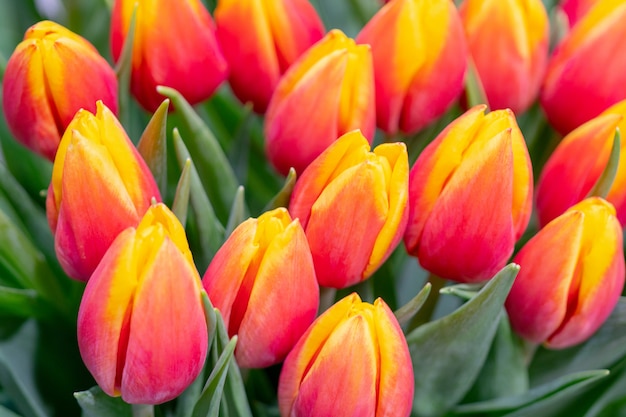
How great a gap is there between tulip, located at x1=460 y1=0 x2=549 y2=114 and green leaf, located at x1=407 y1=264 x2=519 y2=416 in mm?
118

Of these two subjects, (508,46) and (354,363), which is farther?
(508,46)

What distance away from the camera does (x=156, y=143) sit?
0.35m

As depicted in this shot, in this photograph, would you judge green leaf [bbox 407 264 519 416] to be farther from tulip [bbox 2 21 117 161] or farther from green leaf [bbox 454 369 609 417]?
tulip [bbox 2 21 117 161]

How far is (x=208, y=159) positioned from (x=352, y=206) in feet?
0.36

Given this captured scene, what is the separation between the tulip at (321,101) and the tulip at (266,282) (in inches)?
2.7

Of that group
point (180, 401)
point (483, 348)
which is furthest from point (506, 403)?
point (180, 401)

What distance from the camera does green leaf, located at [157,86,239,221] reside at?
37cm

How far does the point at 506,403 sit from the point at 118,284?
165 millimetres

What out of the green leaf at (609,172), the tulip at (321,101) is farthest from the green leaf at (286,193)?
the green leaf at (609,172)

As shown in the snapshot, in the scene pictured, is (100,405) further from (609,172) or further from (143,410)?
(609,172)

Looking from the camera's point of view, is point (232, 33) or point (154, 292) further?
point (232, 33)

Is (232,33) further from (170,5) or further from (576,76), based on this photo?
(576,76)

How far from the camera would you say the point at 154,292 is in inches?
10.4

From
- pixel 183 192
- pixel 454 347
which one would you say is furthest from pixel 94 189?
pixel 454 347
